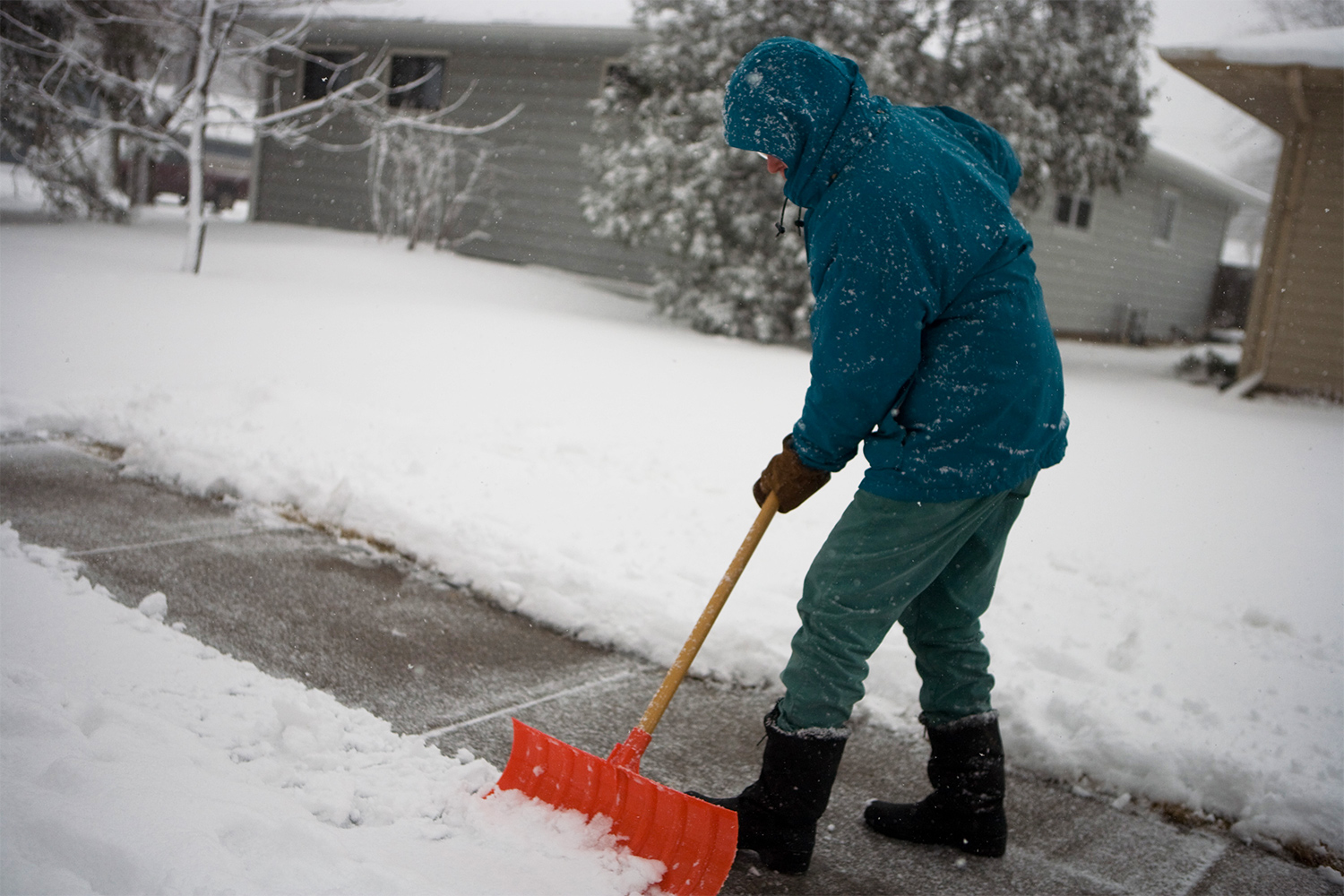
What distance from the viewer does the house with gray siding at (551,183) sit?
14836 mm

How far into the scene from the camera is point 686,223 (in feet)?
36.4

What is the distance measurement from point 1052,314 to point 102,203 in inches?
572

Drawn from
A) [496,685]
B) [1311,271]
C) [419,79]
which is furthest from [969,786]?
[419,79]

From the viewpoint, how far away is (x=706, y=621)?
223 centimetres

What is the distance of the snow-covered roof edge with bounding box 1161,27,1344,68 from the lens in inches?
364

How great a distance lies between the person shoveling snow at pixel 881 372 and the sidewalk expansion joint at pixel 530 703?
847mm

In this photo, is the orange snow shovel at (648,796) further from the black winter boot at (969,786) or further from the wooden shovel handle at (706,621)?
the black winter boot at (969,786)

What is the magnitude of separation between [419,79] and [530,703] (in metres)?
15.4

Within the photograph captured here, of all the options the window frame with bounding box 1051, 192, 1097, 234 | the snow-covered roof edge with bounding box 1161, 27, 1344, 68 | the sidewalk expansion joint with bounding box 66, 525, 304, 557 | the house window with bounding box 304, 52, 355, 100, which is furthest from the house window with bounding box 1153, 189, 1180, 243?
the sidewalk expansion joint with bounding box 66, 525, 304, 557

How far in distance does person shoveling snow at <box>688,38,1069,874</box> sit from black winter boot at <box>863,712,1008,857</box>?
0.36 meters

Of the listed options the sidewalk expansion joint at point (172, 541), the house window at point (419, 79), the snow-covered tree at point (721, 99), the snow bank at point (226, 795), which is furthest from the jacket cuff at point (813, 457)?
the house window at point (419, 79)

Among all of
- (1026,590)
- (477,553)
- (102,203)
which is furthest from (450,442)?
(102,203)

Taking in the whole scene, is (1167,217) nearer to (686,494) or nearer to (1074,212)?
(1074,212)

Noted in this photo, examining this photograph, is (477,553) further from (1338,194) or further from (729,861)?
(1338,194)
